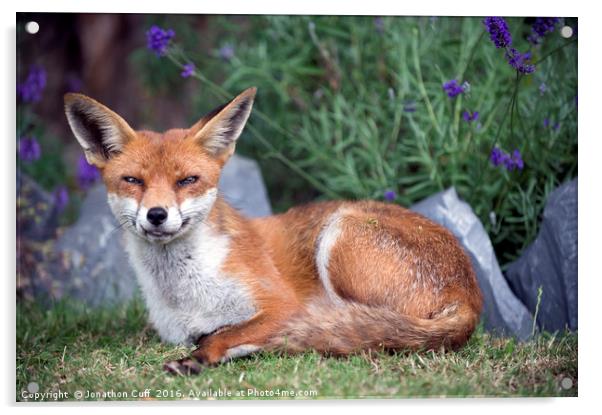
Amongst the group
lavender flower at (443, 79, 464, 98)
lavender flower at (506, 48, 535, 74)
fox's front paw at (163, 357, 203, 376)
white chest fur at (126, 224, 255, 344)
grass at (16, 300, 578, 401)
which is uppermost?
lavender flower at (506, 48, 535, 74)

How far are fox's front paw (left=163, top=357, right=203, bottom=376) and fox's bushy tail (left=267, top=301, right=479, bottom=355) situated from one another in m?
0.35

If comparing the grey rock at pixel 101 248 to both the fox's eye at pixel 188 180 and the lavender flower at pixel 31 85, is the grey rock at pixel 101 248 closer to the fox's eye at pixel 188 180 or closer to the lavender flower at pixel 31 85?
the lavender flower at pixel 31 85

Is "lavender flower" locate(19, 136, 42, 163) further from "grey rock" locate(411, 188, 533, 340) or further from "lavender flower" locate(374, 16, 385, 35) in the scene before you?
"grey rock" locate(411, 188, 533, 340)

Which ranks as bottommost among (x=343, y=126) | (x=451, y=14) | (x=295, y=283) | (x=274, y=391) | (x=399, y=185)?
(x=274, y=391)

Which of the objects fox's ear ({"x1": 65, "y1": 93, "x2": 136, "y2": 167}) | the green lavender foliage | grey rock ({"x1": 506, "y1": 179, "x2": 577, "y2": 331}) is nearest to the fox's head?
fox's ear ({"x1": 65, "y1": 93, "x2": 136, "y2": 167})

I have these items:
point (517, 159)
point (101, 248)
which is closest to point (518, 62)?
point (517, 159)

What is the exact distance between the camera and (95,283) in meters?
5.25

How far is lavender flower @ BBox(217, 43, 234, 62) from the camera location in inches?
218

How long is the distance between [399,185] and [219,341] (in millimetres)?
2423

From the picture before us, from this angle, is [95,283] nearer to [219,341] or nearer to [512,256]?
[219,341]

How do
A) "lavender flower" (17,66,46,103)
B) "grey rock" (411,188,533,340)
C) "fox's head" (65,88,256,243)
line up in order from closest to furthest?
"fox's head" (65,88,256,243), "grey rock" (411,188,533,340), "lavender flower" (17,66,46,103)

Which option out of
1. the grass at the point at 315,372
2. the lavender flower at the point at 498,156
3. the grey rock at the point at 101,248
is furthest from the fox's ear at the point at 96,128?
the lavender flower at the point at 498,156

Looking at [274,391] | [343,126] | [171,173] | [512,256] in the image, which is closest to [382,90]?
[343,126]

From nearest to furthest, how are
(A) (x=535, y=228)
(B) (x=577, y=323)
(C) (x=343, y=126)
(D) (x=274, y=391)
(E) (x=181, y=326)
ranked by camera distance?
1. (D) (x=274, y=391)
2. (E) (x=181, y=326)
3. (B) (x=577, y=323)
4. (A) (x=535, y=228)
5. (C) (x=343, y=126)
